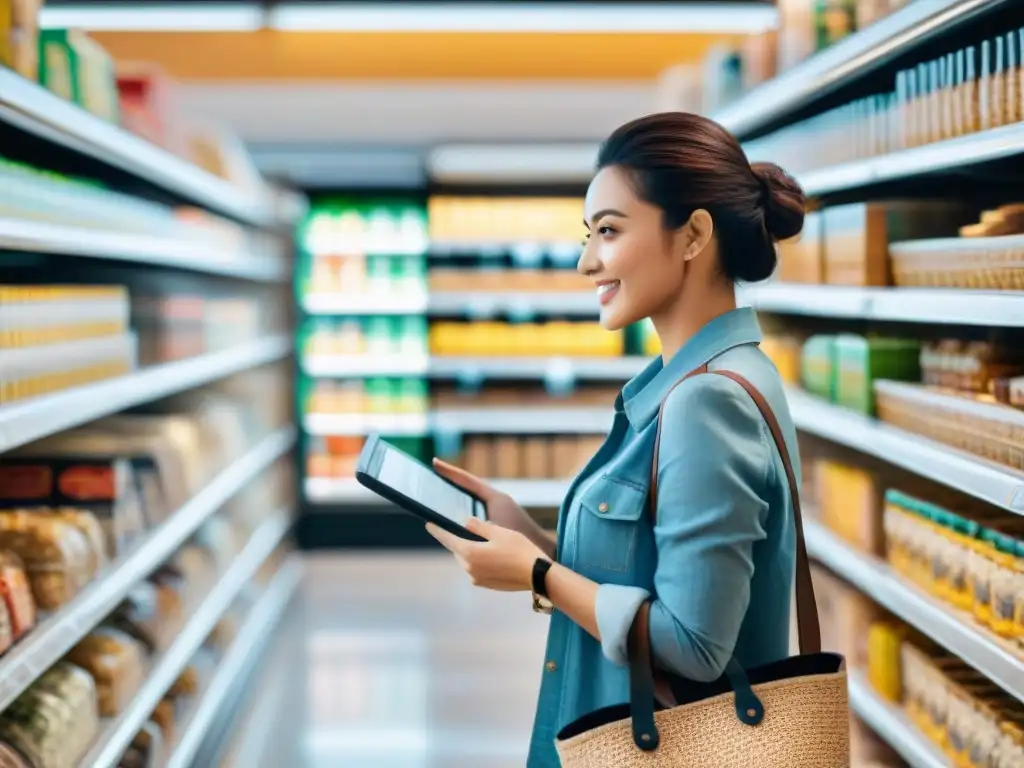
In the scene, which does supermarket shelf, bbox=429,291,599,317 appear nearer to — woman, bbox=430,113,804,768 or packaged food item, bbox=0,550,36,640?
packaged food item, bbox=0,550,36,640

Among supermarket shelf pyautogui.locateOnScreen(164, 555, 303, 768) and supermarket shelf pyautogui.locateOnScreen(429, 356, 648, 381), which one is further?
supermarket shelf pyautogui.locateOnScreen(429, 356, 648, 381)

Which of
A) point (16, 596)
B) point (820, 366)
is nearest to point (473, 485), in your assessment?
point (16, 596)

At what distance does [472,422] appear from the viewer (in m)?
7.21

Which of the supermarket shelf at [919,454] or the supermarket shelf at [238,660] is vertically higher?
the supermarket shelf at [919,454]

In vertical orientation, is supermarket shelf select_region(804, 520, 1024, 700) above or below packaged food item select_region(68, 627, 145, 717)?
above

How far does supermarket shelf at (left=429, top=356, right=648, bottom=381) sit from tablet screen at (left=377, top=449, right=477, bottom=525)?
5.08m

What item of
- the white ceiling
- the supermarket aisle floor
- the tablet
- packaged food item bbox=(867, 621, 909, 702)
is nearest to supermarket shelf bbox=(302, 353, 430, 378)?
the supermarket aisle floor

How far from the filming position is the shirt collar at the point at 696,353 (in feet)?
5.49

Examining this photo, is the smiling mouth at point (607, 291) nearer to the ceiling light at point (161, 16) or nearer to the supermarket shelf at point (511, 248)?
the ceiling light at point (161, 16)

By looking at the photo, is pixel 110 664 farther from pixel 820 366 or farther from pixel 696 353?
pixel 820 366

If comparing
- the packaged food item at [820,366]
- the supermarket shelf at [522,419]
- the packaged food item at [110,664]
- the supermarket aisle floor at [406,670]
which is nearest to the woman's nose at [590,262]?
the packaged food item at [110,664]

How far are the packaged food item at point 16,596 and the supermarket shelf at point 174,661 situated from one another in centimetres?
44

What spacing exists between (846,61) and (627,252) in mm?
1670

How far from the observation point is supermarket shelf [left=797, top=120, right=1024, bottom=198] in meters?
2.23
